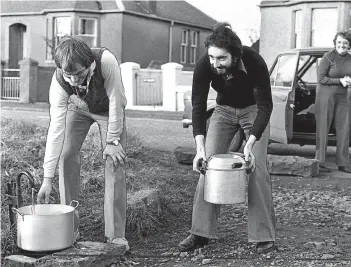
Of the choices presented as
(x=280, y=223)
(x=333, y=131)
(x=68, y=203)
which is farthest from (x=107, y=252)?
(x=333, y=131)

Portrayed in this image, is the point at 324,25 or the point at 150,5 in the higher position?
the point at 150,5

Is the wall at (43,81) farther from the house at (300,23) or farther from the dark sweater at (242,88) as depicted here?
the dark sweater at (242,88)

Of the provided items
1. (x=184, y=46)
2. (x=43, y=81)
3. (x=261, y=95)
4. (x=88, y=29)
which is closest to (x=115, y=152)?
(x=261, y=95)

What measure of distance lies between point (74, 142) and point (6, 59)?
101 ft

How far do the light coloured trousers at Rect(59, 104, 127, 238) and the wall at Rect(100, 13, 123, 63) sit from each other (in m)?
25.6

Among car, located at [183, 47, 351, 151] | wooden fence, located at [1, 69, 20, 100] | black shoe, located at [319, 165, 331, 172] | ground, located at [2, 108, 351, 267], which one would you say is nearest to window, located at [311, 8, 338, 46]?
wooden fence, located at [1, 69, 20, 100]

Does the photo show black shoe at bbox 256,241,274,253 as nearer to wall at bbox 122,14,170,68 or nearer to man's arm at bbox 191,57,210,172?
man's arm at bbox 191,57,210,172

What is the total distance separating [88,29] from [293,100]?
928 inches

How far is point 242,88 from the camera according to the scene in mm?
4754

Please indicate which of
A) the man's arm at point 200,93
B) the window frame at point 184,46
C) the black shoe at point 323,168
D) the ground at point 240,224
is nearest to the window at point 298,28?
the window frame at point 184,46

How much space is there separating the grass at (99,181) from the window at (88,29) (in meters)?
21.7

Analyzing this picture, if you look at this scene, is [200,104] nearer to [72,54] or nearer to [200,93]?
[200,93]

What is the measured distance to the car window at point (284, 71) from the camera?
31.4 ft

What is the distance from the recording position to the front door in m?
34.6
